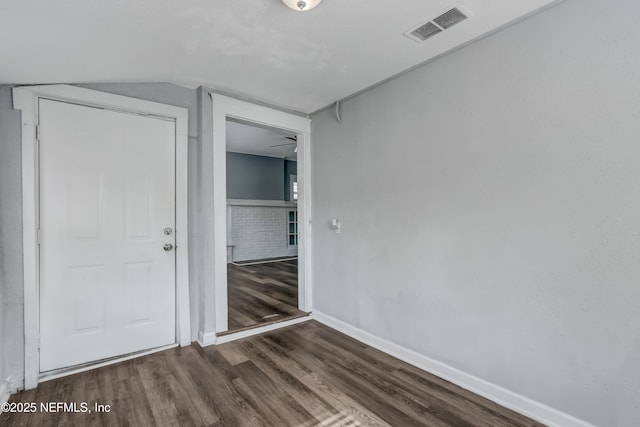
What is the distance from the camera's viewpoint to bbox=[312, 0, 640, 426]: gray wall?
150 centimetres

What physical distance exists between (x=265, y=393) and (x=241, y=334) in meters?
0.98

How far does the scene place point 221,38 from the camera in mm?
1907

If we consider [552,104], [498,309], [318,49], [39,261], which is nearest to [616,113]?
[552,104]

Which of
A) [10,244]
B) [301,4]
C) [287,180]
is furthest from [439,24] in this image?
[287,180]

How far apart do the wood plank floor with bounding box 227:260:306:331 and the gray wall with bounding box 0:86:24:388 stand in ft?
5.04

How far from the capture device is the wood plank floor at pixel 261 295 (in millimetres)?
3318

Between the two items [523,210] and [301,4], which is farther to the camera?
[523,210]

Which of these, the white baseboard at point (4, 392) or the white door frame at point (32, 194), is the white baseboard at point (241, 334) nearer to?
the white door frame at point (32, 194)

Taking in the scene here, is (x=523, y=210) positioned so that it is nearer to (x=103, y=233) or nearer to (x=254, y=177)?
(x=103, y=233)

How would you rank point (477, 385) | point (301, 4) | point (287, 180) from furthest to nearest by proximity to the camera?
point (287, 180) < point (477, 385) < point (301, 4)

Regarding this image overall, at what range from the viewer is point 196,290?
277 centimetres

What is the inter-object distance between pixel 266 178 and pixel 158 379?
5.96 metres

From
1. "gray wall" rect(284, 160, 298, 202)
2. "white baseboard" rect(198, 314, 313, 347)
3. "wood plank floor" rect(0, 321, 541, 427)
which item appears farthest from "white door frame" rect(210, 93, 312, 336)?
"gray wall" rect(284, 160, 298, 202)

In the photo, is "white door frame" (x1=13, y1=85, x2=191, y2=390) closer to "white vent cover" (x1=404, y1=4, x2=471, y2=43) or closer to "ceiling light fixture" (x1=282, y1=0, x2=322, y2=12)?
"ceiling light fixture" (x1=282, y1=0, x2=322, y2=12)
